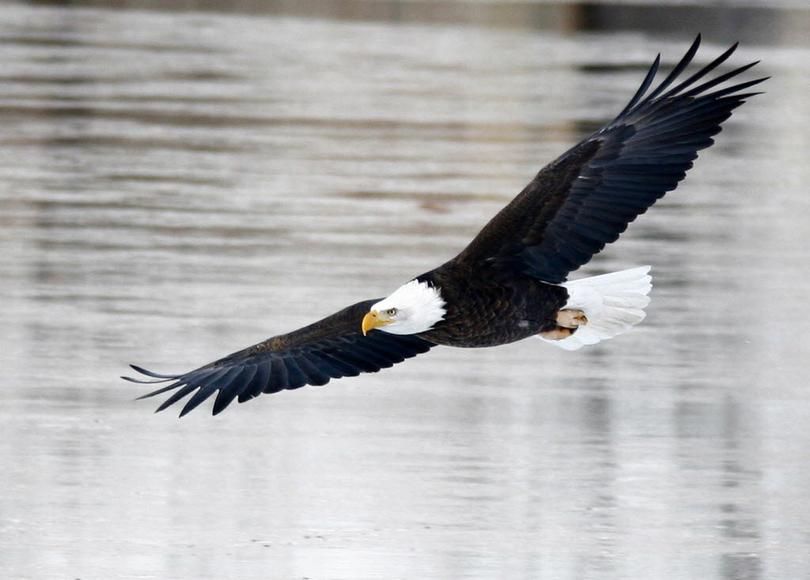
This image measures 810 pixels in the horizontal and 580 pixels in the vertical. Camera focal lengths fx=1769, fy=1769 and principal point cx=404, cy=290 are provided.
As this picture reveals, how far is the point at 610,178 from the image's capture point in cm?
586

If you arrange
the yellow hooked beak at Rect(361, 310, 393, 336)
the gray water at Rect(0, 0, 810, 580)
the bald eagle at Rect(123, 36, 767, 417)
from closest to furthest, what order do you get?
1. the gray water at Rect(0, 0, 810, 580)
2. the yellow hooked beak at Rect(361, 310, 393, 336)
3. the bald eagle at Rect(123, 36, 767, 417)

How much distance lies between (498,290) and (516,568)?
3.52 feet

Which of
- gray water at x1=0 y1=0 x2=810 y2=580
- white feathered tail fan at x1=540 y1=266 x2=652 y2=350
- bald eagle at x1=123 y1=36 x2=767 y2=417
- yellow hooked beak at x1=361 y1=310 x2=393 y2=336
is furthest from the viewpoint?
white feathered tail fan at x1=540 y1=266 x2=652 y2=350

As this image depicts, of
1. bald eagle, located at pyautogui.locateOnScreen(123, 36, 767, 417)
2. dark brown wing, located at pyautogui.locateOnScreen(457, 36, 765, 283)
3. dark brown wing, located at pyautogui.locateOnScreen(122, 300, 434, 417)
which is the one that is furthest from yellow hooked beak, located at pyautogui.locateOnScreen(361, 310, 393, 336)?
dark brown wing, located at pyautogui.locateOnScreen(457, 36, 765, 283)

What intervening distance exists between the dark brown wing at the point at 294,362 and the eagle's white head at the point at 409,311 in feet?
0.78

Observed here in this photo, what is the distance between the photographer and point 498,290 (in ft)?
19.1

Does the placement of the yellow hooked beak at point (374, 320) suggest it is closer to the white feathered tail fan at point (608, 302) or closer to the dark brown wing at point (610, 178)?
the dark brown wing at point (610, 178)

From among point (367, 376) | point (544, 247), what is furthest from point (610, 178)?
point (367, 376)

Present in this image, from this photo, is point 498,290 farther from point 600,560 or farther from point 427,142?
point 427,142

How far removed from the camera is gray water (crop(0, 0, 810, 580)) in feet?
17.6

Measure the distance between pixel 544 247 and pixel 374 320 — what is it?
679 mm

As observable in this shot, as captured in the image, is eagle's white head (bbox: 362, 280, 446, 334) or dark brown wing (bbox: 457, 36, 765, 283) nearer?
eagle's white head (bbox: 362, 280, 446, 334)

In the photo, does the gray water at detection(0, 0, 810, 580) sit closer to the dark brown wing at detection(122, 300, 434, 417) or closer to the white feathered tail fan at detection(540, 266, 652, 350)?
the dark brown wing at detection(122, 300, 434, 417)

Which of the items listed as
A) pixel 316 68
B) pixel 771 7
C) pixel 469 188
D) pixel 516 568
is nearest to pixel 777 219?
pixel 469 188
